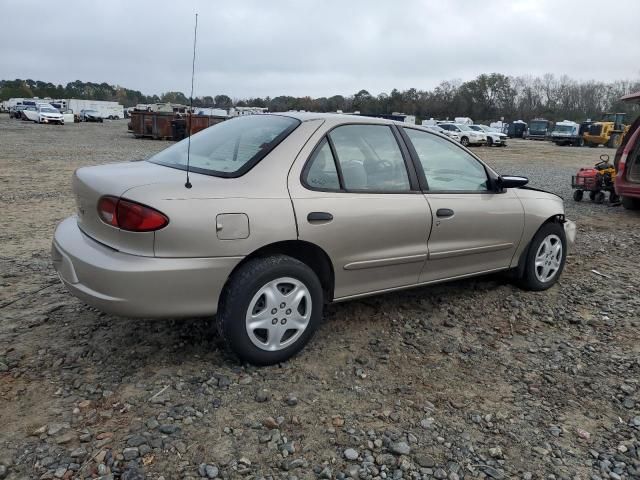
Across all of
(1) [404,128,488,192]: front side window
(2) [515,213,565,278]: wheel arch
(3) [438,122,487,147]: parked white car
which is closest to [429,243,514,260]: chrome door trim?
(2) [515,213,565,278]: wheel arch

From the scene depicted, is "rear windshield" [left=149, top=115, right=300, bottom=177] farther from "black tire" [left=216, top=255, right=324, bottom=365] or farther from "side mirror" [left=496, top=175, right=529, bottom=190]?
"side mirror" [left=496, top=175, right=529, bottom=190]

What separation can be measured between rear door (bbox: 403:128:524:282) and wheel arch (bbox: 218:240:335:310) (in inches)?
32.4

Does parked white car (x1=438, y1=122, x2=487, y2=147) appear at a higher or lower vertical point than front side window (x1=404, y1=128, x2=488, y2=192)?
higher

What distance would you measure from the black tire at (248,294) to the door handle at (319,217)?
0.26 meters

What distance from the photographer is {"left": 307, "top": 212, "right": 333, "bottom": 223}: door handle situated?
3154mm

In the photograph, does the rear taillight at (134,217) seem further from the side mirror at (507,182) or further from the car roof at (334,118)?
the side mirror at (507,182)

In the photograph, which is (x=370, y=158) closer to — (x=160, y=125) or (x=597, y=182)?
(x=597, y=182)

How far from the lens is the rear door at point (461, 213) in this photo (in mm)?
3865

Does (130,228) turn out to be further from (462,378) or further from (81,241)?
(462,378)

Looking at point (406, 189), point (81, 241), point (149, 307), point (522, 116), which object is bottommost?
point (149, 307)

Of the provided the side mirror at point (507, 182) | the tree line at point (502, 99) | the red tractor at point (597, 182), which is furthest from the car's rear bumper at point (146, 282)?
the tree line at point (502, 99)

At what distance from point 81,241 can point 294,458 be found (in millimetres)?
1732

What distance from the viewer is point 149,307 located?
9.13 ft

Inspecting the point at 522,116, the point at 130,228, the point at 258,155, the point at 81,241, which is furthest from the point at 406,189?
the point at 522,116
